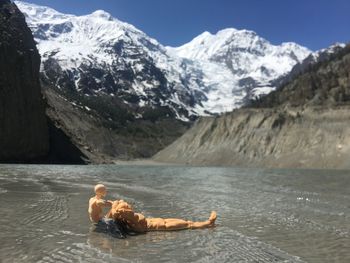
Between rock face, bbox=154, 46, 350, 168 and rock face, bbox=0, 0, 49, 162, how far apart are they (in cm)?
4641

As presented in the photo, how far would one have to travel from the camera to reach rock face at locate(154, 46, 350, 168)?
116125 mm

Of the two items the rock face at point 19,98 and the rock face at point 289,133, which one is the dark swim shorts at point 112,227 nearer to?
the rock face at point 19,98

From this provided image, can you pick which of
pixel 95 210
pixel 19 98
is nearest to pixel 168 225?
pixel 95 210

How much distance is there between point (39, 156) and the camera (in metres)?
113

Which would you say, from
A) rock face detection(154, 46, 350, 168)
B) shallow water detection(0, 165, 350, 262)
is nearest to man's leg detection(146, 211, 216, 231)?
shallow water detection(0, 165, 350, 262)

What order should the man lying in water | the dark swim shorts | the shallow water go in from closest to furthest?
the shallow water
the dark swim shorts
the man lying in water

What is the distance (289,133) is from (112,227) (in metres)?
115

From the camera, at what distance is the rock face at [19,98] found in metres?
105

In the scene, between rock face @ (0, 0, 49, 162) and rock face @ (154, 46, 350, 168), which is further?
rock face @ (154, 46, 350, 168)

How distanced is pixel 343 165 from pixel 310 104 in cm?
3472

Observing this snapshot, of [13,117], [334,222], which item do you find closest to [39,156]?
[13,117]

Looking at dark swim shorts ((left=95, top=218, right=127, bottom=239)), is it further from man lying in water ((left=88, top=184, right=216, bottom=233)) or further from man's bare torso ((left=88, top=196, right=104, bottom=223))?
man's bare torso ((left=88, top=196, right=104, bottom=223))

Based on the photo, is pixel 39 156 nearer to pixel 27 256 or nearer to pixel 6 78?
pixel 6 78

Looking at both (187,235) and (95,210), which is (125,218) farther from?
(187,235)
